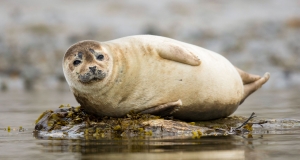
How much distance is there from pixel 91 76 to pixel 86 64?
144 millimetres

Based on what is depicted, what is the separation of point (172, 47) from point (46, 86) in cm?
1347

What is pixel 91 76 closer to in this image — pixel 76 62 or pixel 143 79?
pixel 76 62

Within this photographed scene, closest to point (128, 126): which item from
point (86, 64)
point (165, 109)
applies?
point (165, 109)

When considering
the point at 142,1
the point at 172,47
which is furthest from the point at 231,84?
the point at 142,1

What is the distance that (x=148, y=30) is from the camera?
24.9 metres

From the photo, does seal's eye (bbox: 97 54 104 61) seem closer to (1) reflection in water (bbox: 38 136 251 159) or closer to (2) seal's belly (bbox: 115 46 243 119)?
(2) seal's belly (bbox: 115 46 243 119)

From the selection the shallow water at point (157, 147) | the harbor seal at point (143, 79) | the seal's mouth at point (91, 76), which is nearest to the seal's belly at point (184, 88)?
the harbor seal at point (143, 79)

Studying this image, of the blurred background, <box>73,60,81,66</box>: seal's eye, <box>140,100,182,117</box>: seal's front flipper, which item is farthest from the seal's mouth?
the blurred background

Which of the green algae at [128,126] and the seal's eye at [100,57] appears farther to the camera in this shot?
the seal's eye at [100,57]

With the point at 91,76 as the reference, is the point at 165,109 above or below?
below

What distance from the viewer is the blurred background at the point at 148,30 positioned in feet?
69.3

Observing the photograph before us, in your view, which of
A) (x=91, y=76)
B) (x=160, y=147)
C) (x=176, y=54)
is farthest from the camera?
(x=176, y=54)

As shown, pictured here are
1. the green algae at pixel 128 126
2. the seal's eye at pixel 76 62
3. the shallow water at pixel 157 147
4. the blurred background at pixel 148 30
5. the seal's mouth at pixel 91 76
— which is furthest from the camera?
the blurred background at pixel 148 30

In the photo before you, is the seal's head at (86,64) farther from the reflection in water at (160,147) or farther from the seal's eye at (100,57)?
the reflection in water at (160,147)
